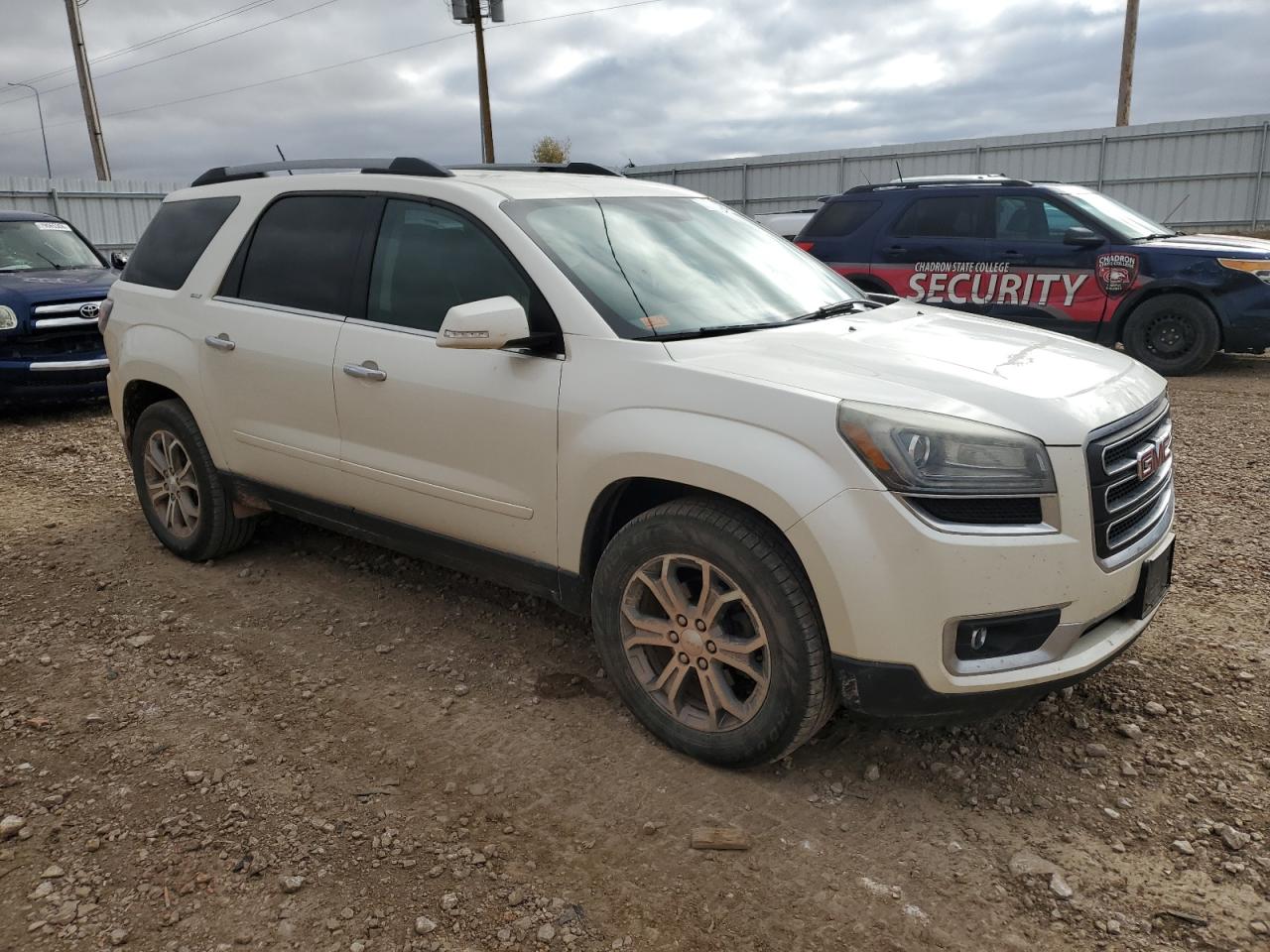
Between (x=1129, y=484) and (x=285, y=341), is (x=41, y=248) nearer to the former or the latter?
(x=285, y=341)

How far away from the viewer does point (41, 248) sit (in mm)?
10133

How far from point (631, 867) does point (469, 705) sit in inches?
42.6

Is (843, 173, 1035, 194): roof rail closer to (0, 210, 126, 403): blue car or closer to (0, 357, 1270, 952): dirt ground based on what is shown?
(0, 357, 1270, 952): dirt ground

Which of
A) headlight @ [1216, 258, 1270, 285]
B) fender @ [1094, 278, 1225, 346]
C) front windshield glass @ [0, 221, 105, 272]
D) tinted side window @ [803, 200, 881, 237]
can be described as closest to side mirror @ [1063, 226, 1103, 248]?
fender @ [1094, 278, 1225, 346]

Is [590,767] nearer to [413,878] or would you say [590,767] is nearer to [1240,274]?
[413,878]

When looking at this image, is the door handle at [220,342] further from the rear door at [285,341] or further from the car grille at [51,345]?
the car grille at [51,345]

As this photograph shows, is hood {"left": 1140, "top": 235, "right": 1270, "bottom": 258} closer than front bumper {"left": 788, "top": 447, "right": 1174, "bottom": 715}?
No

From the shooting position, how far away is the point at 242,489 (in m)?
4.63

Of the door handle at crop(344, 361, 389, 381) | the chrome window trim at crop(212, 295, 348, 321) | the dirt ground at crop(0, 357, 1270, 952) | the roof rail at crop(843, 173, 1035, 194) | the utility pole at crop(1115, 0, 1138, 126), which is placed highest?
the utility pole at crop(1115, 0, 1138, 126)

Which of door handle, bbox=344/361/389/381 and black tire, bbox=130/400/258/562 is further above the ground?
door handle, bbox=344/361/389/381

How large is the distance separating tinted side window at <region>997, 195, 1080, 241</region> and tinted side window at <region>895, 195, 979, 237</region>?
27cm

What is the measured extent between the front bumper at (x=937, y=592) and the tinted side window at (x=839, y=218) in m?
8.54

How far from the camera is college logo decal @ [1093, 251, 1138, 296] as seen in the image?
30.9 ft

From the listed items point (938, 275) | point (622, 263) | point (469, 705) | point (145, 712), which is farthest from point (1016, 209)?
point (145, 712)
